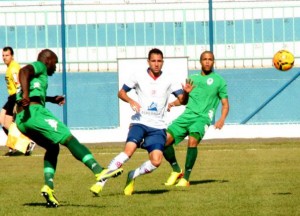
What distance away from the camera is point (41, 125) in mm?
13875

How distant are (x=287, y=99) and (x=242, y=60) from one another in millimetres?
1606

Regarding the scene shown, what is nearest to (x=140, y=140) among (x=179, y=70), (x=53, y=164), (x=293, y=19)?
(x=53, y=164)

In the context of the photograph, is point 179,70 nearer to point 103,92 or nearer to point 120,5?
point 103,92

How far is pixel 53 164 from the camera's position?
14.2 m

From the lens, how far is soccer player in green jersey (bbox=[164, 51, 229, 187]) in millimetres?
17172

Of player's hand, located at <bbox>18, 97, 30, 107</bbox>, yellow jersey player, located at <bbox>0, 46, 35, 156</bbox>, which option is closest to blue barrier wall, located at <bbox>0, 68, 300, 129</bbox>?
yellow jersey player, located at <bbox>0, 46, 35, 156</bbox>

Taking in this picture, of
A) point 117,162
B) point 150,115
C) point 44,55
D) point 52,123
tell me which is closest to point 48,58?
point 44,55

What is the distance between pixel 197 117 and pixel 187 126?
191 mm

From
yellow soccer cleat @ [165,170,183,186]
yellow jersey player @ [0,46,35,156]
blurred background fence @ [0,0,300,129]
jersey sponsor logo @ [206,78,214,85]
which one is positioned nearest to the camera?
yellow soccer cleat @ [165,170,183,186]

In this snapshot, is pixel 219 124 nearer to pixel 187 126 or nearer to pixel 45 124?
pixel 187 126

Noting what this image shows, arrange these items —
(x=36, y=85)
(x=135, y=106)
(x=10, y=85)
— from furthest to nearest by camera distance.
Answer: (x=10, y=85), (x=135, y=106), (x=36, y=85)

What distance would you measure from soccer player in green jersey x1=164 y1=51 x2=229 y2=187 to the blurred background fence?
1305cm

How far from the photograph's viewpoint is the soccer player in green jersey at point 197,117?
17.2 m

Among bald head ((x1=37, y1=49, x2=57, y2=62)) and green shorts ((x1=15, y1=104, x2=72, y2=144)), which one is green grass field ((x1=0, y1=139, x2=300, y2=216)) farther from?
bald head ((x1=37, y1=49, x2=57, y2=62))
